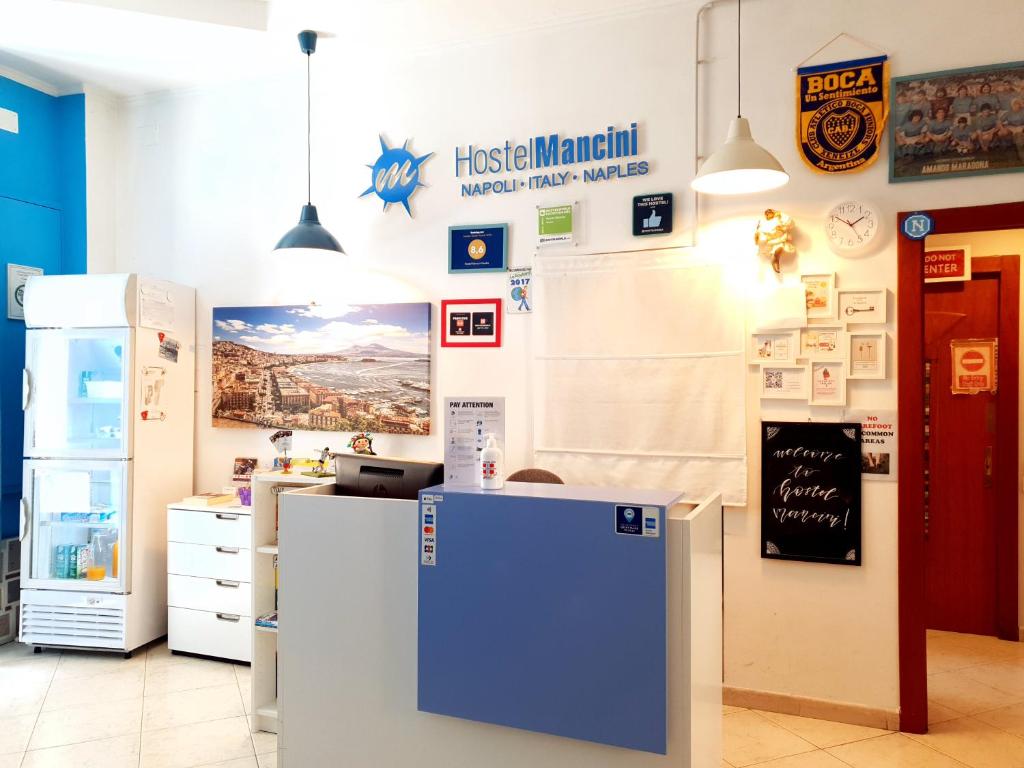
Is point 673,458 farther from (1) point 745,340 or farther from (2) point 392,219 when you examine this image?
(2) point 392,219

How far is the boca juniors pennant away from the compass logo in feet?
6.67

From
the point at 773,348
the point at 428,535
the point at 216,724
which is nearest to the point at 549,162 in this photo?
the point at 773,348

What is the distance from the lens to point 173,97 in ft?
16.1

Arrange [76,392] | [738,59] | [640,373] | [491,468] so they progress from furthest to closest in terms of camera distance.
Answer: [76,392]
[640,373]
[738,59]
[491,468]

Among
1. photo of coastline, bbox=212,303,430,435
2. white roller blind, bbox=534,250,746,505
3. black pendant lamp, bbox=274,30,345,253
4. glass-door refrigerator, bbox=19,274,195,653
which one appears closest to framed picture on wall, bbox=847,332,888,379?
white roller blind, bbox=534,250,746,505

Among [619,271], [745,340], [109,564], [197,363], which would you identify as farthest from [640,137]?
[109,564]

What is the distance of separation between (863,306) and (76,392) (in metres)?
4.40

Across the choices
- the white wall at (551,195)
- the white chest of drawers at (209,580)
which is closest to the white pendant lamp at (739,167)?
the white wall at (551,195)

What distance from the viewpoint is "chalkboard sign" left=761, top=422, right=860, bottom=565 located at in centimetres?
341

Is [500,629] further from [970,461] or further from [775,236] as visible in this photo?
[970,461]

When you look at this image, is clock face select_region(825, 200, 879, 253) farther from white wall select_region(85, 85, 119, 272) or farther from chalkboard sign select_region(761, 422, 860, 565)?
white wall select_region(85, 85, 119, 272)

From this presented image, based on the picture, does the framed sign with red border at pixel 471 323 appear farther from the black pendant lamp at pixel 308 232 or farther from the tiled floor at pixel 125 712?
the tiled floor at pixel 125 712

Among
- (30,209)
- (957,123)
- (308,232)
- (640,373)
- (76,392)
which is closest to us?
(957,123)

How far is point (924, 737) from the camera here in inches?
128
